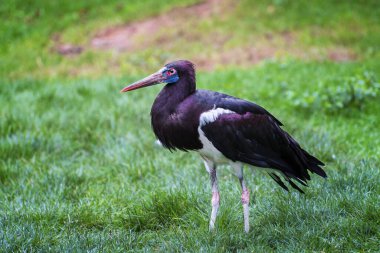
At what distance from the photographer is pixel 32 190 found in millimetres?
5242

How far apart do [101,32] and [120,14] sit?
0.79 meters

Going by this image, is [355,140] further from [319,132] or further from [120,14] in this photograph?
[120,14]

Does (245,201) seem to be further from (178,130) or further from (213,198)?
(178,130)

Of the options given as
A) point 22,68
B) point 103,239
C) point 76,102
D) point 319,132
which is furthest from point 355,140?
point 22,68

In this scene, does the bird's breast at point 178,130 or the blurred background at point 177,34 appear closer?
the bird's breast at point 178,130

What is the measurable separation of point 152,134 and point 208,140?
2.61 m

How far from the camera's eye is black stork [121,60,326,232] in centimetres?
401

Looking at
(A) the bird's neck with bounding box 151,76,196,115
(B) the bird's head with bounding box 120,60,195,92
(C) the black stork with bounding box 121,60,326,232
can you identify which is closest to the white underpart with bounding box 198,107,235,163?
(C) the black stork with bounding box 121,60,326,232

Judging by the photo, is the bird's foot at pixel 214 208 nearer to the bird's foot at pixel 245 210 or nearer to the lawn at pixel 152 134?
the lawn at pixel 152 134

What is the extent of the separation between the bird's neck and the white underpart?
9.5 inches

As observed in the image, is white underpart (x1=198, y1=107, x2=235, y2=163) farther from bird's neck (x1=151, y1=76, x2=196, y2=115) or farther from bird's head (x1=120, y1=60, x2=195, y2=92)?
bird's head (x1=120, y1=60, x2=195, y2=92)

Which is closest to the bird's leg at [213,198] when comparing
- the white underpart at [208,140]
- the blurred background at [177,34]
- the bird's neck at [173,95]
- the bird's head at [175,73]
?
the white underpart at [208,140]

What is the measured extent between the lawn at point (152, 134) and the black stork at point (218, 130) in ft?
1.18

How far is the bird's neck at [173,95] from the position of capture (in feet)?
13.5
